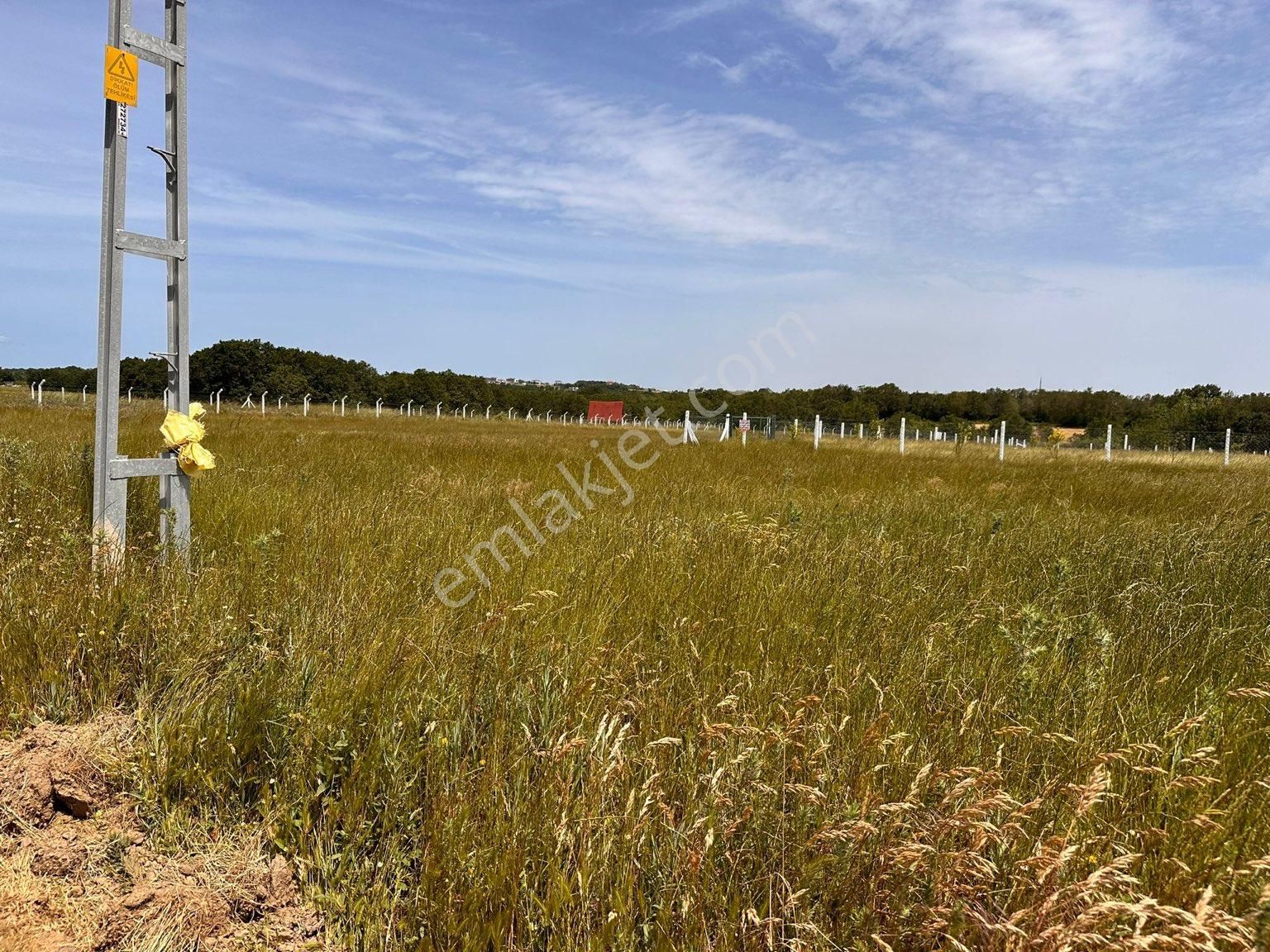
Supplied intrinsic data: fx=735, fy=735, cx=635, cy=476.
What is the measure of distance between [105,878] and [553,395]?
74.7 m

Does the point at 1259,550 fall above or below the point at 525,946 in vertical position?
above

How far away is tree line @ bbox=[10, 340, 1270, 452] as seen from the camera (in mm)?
59094

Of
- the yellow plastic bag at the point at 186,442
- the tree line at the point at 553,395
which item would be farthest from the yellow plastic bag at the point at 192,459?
the tree line at the point at 553,395

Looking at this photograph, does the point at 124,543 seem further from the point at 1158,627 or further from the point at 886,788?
the point at 1158,627

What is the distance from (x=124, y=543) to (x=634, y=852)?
303 centimetres

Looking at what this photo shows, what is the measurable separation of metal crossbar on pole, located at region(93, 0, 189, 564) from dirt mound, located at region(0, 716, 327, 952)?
4.63 feet

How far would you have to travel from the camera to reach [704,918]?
5.31ft

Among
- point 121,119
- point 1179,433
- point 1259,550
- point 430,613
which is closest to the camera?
point 430,613

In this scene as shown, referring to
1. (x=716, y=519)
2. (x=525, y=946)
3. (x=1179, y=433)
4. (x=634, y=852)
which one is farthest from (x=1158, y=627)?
(x=1179, y=433)

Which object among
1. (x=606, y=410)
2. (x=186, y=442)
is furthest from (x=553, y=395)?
(x=186, y=442)

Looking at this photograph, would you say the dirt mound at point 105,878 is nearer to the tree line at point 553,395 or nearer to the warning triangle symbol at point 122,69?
the warning triangle symbol at point 122,69

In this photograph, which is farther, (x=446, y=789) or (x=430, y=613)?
(x=430, y=613)

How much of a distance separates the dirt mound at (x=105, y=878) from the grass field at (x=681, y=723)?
96 mm

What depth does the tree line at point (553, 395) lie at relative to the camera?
59.1m
